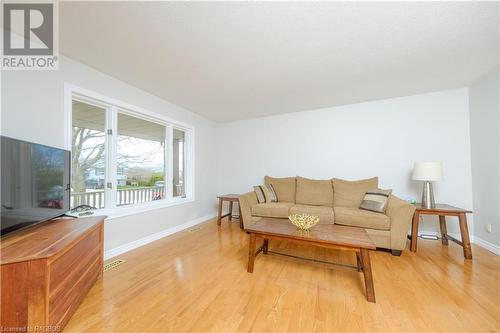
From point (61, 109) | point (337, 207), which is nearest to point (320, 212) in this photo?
point (337, 207)

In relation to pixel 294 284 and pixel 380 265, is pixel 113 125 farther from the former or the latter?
pixel 380 265

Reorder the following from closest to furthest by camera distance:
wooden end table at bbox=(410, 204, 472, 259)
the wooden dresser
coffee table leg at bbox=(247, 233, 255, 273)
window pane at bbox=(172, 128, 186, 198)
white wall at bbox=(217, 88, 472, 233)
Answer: the wooden dresser
coffee table leg at bbox=(247, 233, 255, 273)
wooden end table at bbox=(410, 204, 472, 259)
white wall at bbox=(217, 88, 472, 233)
window pane at bbox=(172, 128, 186, 198)

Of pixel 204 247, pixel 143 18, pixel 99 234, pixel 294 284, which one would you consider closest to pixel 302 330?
pixel 294 284

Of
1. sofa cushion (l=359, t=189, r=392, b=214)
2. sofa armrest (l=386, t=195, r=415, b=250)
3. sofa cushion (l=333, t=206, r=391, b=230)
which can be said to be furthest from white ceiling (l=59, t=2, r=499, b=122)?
sofa cushion (l=333, t=206, r=391, b=230)

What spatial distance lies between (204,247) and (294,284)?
4.54 ft

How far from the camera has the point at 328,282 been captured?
1836mm

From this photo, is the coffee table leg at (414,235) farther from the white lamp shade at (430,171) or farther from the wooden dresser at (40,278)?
the wooden dresser at (40,278)

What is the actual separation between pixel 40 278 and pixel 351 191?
12.0 feet

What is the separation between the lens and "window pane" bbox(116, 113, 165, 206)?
276 cm

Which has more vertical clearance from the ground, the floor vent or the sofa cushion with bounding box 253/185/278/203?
the sofa cushion with bounding box 253/185/278/203

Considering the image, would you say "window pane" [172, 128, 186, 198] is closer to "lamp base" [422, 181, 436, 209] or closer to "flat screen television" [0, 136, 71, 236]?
"flat screen television" [0, 136, 71, 236]

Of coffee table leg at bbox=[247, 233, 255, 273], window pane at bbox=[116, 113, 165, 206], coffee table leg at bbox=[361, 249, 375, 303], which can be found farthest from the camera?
window pane at bbox=[116, 113, 165, 206]

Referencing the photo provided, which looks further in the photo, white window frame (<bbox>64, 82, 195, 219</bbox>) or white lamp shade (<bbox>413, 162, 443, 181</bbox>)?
white lamp shade (<bbox>413, 162, 443, 181</bbox>)

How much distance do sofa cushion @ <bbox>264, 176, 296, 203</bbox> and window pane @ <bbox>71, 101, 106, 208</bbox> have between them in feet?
9.19
